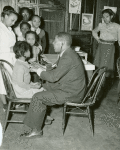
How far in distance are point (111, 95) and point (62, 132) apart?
1.82m

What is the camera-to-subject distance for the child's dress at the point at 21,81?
2.53 metres

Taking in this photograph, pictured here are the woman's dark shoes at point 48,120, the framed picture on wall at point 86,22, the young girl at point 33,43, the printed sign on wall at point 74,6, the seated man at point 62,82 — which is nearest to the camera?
the seated man at point 62,82

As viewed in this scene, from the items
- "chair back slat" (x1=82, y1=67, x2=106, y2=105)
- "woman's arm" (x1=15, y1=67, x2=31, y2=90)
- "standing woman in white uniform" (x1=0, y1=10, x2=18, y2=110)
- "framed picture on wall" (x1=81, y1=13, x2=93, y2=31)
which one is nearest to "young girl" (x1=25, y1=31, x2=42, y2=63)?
"standing woman in white uniform" (x1=0, y1=10, x2=18, y2=110)

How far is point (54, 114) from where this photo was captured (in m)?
3.20

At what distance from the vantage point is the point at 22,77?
8.32 ft

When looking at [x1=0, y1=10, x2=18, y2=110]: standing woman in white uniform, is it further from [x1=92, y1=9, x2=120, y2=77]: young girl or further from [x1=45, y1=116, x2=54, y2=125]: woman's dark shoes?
[x1=92, y1=9, x2=120, y2=77]: young girl

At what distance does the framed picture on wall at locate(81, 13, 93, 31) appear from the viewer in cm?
522

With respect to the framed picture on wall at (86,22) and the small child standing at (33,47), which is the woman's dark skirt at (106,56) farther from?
the small child standing at (33,47)

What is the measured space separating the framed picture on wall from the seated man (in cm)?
312

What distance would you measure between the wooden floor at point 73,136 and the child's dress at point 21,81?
52cm

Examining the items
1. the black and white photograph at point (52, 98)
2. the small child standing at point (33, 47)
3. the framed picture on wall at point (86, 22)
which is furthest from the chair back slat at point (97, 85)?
the framed picture on wall at point (86, 22)

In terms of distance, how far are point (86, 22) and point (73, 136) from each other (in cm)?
347

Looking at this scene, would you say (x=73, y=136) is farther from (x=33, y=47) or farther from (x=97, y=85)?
(x=33, y=47)

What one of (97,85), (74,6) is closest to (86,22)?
(74,6)
